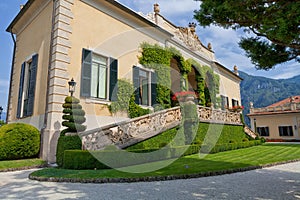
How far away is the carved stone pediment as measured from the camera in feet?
55.9

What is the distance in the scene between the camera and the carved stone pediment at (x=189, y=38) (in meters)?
17.0

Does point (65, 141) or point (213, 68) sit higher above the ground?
point (213, 68)

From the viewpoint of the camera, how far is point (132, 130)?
878cm

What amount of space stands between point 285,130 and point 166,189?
3145cm

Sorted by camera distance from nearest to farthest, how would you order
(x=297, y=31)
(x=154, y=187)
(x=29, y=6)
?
(x=297, y=31) → (x=154, y=187) → (x=29, y=6)

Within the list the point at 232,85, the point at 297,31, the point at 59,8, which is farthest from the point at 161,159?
the point at 232,85

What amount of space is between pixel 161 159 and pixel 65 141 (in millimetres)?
3644

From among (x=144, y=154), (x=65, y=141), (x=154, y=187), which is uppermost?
(x=65, y=141)

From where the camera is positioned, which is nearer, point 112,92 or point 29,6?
point 112,92

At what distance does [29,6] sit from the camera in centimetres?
1132

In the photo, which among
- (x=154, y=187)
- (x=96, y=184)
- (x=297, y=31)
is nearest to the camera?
(x=297, y=31)

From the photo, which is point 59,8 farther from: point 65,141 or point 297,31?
point 297,31

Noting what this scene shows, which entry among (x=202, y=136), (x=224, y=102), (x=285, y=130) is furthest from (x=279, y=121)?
(x=202, y=136)

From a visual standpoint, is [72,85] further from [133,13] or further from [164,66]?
[164,66]
